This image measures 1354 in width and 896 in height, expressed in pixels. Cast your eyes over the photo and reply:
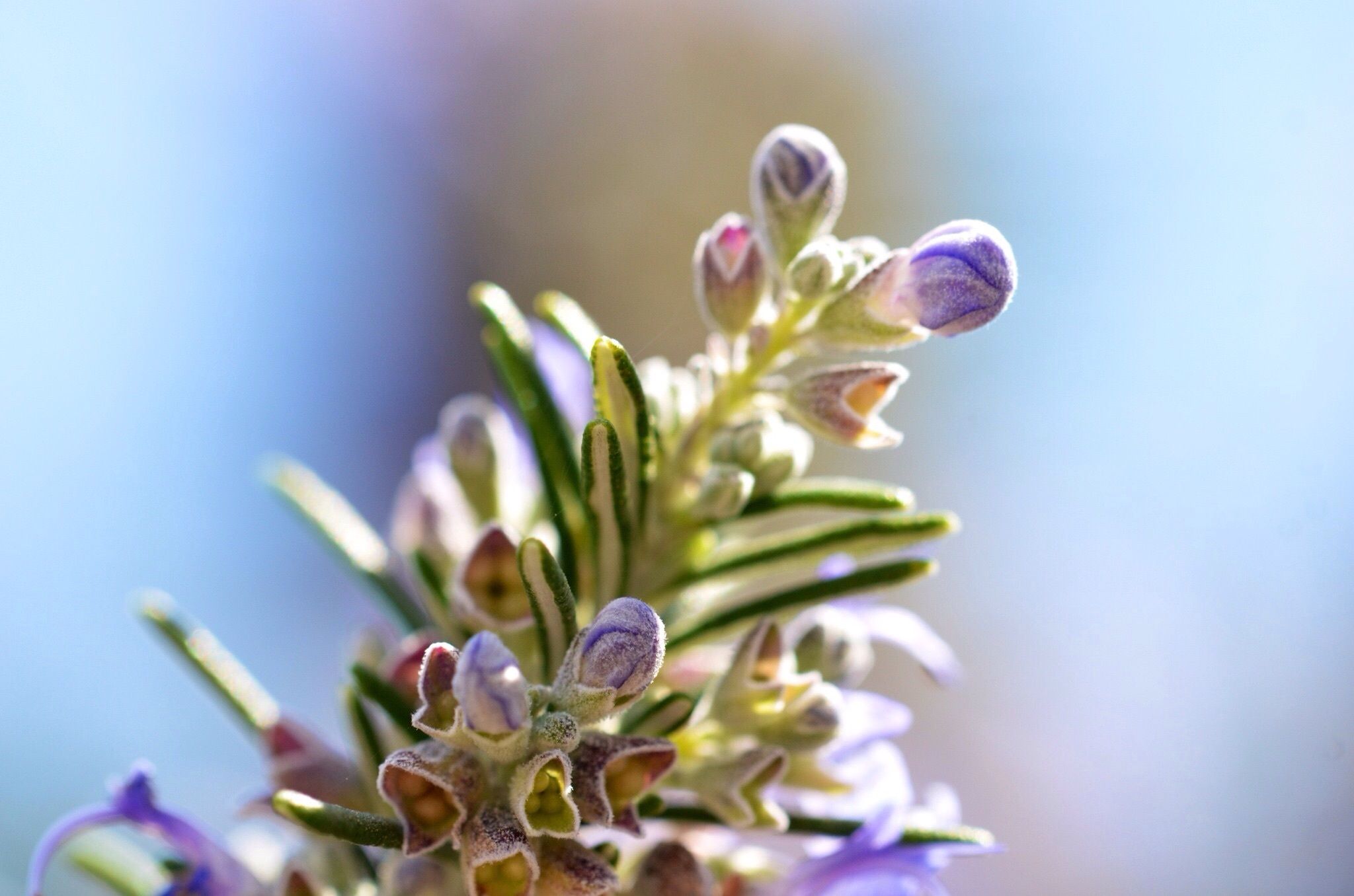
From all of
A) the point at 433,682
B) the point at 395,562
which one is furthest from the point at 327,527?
the point at 433,682

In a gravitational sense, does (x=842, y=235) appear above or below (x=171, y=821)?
above

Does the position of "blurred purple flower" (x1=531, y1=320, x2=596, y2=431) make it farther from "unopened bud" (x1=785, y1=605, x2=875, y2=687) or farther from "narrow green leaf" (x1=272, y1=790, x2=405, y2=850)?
"narrow green leaf" (x1=272, y1=790, x2=405, y2=850)

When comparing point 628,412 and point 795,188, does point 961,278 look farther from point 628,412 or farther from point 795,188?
point 628,412

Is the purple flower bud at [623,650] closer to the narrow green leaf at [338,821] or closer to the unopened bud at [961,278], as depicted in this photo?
the narrow green leaf at [338,821]

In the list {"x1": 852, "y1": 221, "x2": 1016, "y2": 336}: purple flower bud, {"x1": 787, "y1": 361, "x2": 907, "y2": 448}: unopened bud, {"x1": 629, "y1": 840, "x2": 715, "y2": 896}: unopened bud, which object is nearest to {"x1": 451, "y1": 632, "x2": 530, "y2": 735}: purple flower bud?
{"x1": 629, "y1": 840, "x2": 715, "y2": 896}: unopened bud

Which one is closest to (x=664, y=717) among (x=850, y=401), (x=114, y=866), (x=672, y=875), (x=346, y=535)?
(x=672, y=875)

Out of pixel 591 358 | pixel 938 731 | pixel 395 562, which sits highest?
pixel 938 731

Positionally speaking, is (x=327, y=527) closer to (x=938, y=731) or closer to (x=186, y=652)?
(x=186, y=652)

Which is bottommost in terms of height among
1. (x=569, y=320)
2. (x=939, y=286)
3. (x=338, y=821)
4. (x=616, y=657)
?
(x=338, y=821)
